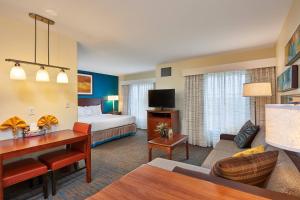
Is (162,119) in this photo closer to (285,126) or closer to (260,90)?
(260,90)

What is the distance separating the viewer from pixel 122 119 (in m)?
5.05

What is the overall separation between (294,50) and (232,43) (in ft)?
5.21

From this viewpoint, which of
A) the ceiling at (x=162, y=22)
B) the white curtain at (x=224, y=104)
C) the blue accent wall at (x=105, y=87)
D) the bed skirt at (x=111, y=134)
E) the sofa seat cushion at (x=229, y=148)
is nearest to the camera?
the ceiling at (x=162, y=22)

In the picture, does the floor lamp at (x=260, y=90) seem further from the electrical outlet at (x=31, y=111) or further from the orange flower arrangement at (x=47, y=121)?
→ the electrical outlet at (x=31, y=111)

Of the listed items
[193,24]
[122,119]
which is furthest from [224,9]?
[122,119]

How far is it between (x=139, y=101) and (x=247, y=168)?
5.50m

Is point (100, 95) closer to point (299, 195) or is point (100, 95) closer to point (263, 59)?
point (263, 59)

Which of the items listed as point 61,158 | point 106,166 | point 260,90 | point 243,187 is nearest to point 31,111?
point 61,158

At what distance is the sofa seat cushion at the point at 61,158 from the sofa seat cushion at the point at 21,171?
0.12m

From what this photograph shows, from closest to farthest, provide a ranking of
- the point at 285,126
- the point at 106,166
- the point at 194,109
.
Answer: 1. the point at 285,126
2. the point at 106,166
3. the point at 194,109

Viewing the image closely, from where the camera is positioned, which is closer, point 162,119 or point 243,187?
point 243,187

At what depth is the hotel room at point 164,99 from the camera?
3.70 ft

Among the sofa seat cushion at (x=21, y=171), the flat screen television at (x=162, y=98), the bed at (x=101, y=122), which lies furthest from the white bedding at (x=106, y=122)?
the sofa seat cushion at (x=21, y=171)

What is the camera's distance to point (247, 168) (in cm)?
120
